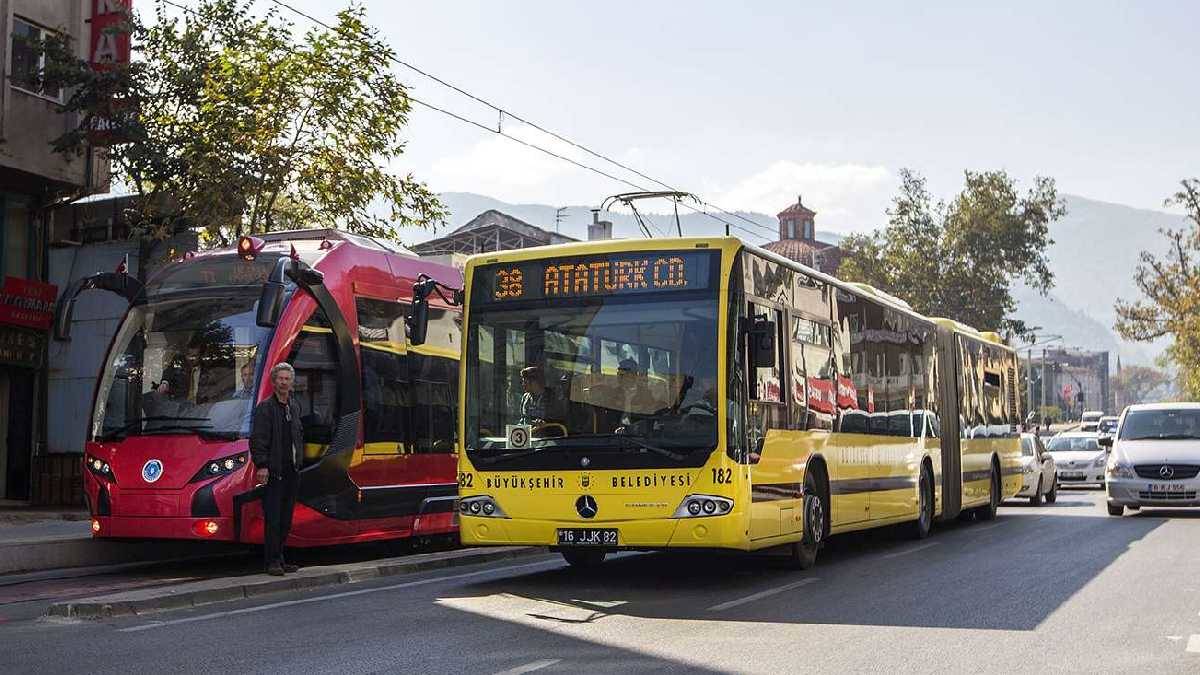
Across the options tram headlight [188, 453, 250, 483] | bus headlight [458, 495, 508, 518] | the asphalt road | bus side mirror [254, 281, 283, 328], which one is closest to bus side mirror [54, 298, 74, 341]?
tram headlight [188, 453, 250, 483]

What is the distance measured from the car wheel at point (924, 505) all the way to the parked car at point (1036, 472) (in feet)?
31.8

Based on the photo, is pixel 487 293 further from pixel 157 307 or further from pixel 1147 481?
pixel 1147 481

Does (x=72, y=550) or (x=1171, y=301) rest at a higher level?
(x=1171, y=301)

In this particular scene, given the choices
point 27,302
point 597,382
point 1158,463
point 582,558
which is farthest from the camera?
point 27,302

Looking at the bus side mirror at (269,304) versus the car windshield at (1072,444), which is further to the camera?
the car windshield at (1072,444)

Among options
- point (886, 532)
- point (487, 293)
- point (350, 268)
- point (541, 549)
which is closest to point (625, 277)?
point (487, 293)

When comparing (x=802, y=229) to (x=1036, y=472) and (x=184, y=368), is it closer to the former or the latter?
(x=1036, y=472)

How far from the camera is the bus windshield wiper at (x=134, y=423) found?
14086mm

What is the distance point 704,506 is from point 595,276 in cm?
225

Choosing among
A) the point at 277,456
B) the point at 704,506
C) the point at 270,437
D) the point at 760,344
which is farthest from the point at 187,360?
the point at 760,344

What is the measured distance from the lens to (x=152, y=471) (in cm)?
1397

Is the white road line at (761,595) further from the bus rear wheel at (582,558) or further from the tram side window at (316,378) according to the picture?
the tram side window at (316,378)

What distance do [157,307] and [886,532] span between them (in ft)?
34.4

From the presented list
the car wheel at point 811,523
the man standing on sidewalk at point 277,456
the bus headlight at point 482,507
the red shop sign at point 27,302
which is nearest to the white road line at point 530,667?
the bus headlight at point 482,507
